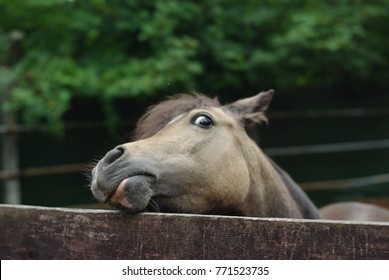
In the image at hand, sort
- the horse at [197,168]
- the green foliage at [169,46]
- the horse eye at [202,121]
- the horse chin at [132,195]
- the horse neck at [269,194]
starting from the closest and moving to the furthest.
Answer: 1. the horse chin at [132,195]
2. the horse at [197,168]
3. the horse eye at [202,121]
4. the horse neck at [269,194]
5. the green foliage at [169,46]

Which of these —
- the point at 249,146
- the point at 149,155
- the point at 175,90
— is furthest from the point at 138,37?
the point at 149,155

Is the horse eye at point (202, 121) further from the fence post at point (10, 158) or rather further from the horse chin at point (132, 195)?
the fence post at point (10, 158)

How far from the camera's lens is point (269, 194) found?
2.81m

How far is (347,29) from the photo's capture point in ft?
19.7

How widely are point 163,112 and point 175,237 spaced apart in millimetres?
1062

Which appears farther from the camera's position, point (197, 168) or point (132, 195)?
point (197, 168)

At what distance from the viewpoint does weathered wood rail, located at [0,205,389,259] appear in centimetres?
159

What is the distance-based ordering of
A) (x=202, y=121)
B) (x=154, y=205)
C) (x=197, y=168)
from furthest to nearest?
(x=202, y=121) < (x=197, y=168) < (x=154, y=205)

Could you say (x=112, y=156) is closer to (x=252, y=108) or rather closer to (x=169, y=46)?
(x=252, y=108)

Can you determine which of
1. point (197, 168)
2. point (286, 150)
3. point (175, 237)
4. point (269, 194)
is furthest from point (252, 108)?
point (286, 150)

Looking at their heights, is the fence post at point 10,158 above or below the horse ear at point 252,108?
above

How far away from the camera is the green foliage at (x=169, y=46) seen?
5.24 m

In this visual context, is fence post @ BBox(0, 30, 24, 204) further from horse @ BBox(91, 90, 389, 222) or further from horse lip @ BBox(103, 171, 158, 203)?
horse lip @ BBox(103, 171, 158, 203)

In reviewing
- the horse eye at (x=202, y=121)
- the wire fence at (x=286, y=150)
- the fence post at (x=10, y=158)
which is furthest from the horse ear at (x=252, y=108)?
the fence post at (x=10, y=158)
